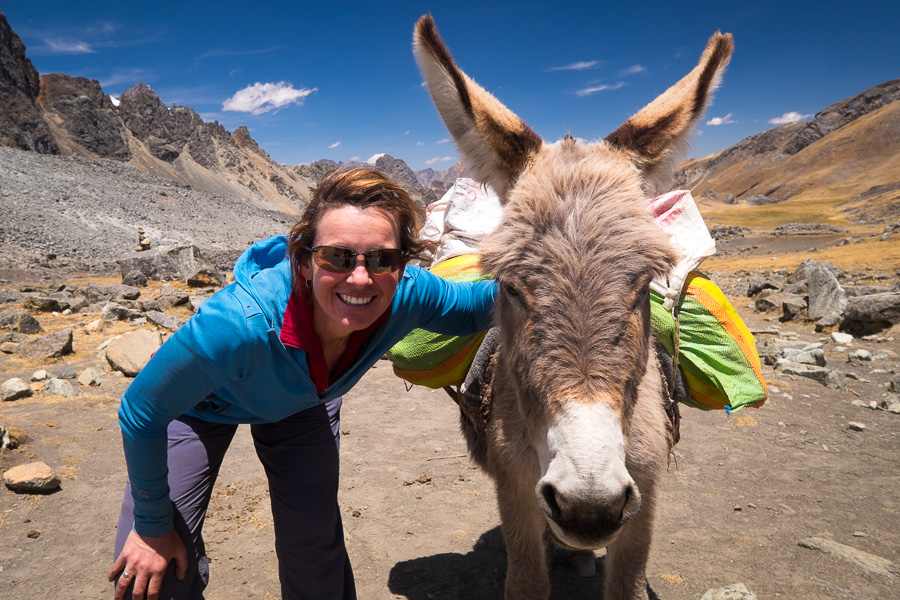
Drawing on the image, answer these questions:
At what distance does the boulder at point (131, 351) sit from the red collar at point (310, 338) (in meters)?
6.08

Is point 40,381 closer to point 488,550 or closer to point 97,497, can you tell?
point 97,497

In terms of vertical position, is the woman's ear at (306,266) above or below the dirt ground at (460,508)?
above

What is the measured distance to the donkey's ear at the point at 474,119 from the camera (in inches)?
86.7

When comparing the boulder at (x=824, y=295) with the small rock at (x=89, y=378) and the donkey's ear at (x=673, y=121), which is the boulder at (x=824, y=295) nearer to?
the donkey's ear at (x=673, y=121)

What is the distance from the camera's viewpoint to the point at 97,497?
420cm

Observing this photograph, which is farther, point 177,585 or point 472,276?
point 472,276

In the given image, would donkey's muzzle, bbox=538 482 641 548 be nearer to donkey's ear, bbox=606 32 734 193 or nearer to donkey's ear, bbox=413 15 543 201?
donkey's ear, bbox=413 15 543 201

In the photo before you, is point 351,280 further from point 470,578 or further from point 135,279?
point 135,279

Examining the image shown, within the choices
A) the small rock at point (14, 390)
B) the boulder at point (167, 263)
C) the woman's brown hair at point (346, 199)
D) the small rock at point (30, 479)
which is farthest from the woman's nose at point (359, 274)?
the boulder at point (167, 263)

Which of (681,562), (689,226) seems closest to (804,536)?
(681,562)

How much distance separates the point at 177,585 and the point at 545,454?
1815 mm

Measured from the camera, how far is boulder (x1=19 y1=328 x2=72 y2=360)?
24.2ft

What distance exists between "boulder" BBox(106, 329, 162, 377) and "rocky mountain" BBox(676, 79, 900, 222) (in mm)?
48435

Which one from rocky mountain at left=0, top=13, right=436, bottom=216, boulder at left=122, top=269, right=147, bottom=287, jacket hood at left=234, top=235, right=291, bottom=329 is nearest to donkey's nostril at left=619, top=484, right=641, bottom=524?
jacket hood at left=234, top=235, right=291, bottom=329
